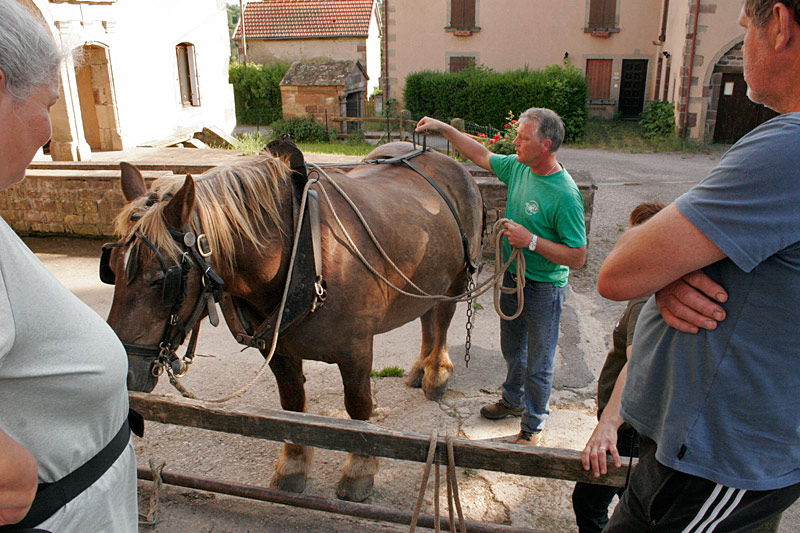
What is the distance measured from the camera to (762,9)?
1.08 meters

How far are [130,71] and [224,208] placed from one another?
13.7 metres

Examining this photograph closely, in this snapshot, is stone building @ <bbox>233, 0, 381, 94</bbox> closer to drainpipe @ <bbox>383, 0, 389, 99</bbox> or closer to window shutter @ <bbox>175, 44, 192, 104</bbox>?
drainpipe @ <bbox>383, 0, 389, 99</bbox>

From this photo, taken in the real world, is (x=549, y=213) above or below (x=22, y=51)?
below

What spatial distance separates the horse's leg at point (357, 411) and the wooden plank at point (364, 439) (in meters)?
0.53

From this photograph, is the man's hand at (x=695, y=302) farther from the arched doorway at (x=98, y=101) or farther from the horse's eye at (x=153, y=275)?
the arched doorway at (x=98, y=101)

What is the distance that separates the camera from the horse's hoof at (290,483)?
293 cm

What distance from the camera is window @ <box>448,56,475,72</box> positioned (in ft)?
74.7

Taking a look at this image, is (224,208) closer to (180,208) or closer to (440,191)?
(180,208)

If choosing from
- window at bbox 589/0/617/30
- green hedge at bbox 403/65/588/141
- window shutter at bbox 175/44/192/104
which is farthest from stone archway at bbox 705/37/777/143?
window shutter at bbox 175/44/192/104

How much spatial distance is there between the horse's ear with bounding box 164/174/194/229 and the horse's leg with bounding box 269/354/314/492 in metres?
1.08

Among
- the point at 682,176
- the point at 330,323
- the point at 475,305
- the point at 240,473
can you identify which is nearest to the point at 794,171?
the point at 330,323

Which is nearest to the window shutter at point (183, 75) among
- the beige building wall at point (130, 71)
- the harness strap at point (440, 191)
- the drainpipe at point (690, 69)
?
the beige building wall at point (130, 71)

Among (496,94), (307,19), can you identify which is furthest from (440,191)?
(307,19)

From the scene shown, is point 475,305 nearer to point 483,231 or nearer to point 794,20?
point 483,231
